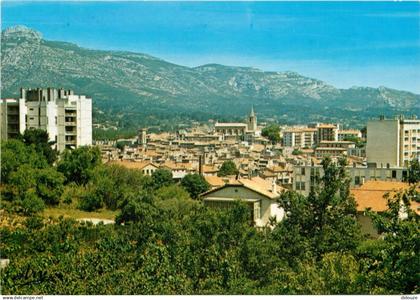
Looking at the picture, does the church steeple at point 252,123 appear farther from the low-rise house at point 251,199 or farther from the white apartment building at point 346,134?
the low-rise house at point 251,199

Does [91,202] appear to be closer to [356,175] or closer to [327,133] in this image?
[356,175]

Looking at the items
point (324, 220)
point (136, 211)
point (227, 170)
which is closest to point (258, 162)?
point (227, 170)

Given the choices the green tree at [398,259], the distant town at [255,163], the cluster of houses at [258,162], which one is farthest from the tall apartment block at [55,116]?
the green tree at [398,259]

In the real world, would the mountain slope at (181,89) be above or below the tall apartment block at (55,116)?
above

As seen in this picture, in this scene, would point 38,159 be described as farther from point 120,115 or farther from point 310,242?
point 120,115

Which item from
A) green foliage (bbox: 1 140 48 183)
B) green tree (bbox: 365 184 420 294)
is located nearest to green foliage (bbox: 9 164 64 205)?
green foliage (bbox: 1 140 48 183)

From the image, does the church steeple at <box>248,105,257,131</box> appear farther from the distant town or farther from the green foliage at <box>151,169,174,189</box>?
the green foliage at <box>151,169,174,189</box>
